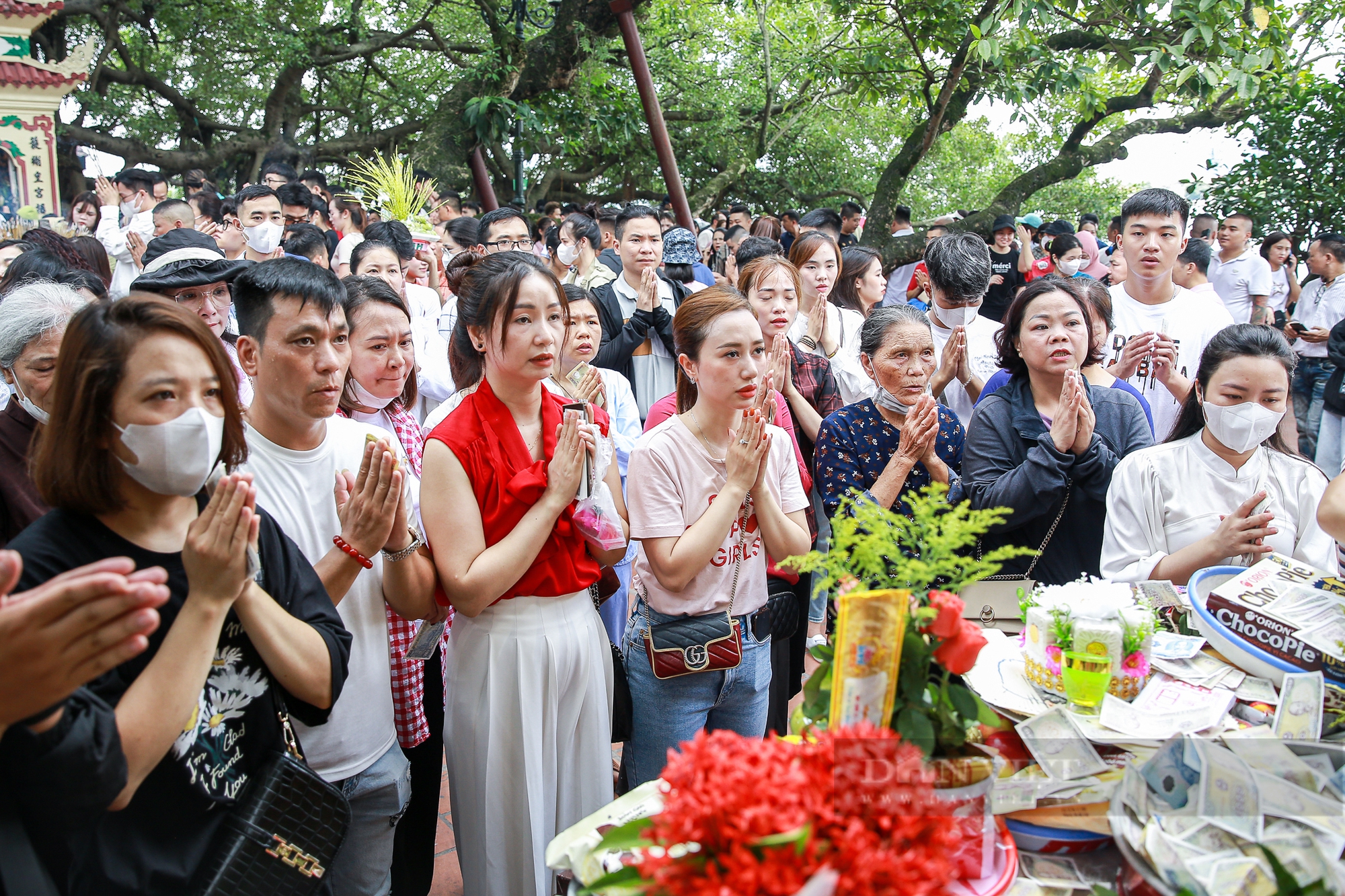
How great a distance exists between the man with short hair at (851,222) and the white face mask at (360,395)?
26.3 feet

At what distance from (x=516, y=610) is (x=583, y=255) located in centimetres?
359

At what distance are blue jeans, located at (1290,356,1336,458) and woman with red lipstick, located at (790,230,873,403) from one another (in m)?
4.06

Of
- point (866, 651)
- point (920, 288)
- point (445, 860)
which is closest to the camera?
point (866, 651)

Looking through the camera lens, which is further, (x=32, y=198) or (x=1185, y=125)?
(x=32, y=198)

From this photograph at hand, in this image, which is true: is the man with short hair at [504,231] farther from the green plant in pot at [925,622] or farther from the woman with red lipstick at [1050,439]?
the green plant in pot at [925,622]

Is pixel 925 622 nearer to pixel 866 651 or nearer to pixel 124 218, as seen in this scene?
pixel 866 651

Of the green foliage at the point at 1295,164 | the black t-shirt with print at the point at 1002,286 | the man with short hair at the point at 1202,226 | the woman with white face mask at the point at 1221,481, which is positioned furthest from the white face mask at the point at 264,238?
the green foliage at the point at 1295,164

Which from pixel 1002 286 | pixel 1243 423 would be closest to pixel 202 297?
pixel 1243 423

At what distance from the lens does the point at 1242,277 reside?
7629 mm

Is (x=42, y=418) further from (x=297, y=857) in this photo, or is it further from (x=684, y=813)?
(x=684, y=813)

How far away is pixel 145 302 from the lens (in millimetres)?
1478

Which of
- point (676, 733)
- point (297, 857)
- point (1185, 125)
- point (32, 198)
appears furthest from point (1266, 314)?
point (32, 198)

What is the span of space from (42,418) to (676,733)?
1833 millimetres

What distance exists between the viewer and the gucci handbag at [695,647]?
2260mm
